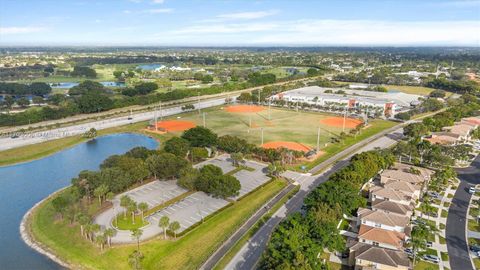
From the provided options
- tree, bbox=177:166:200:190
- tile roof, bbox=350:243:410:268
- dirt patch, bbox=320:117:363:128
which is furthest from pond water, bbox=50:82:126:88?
tile roof, bbox=350:243:410:268

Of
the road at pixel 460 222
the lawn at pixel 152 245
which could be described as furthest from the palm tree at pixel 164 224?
the road at pixel 460 222

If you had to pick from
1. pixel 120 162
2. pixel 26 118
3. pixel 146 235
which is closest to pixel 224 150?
pixel 120 162

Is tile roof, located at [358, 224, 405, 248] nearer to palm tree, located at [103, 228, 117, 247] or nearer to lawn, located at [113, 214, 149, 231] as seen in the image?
lawn, located at [113, 214, 149, 231]

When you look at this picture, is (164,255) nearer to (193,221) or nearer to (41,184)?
(193,221)

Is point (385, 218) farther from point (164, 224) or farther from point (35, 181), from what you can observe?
point (35, 181)

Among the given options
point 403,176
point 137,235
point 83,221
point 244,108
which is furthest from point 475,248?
point 244,108
